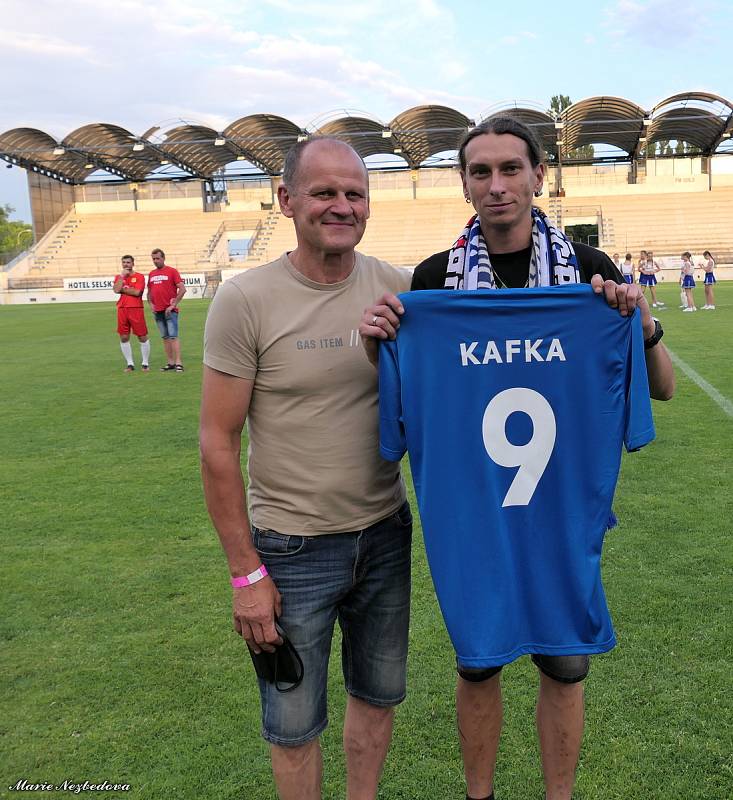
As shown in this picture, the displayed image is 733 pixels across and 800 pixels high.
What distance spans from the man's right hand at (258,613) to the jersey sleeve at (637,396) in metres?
1.03

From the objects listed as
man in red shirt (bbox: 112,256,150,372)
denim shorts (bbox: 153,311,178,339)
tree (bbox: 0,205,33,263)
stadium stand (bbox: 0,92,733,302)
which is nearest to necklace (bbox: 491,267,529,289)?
man in red shirt (bbox: 112,256,150,372)

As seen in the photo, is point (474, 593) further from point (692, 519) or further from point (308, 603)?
point (692, 519)

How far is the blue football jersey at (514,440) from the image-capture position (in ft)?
6.65

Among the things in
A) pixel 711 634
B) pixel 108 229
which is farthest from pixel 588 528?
pixel 108 229

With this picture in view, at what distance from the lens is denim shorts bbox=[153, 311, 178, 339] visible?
11.7m

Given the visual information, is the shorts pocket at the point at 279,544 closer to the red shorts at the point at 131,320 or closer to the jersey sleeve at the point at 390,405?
the jersey sleeve at the point at 390,405

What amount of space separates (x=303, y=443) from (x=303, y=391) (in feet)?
0.46

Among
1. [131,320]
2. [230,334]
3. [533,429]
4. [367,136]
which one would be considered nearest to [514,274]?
[533,429]

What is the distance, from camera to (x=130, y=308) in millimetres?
11492

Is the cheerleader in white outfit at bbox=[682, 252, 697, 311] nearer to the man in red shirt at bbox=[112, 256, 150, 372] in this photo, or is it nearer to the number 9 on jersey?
the man in red shirt at bbox=[112, 256, 150, 372]

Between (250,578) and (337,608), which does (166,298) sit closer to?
(337,608)

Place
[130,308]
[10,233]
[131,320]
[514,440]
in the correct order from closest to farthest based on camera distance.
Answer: [514,440]
[130,308]
[131,320]
[10,233]

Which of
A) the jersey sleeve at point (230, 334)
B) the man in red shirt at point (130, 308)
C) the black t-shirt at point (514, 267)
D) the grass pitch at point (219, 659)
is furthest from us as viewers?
the man in red shirt at point (130, 308)

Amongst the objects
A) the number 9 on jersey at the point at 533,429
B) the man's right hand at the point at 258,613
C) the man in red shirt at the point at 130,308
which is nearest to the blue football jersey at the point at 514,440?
the number 9 on jersey at the point at 533,429
